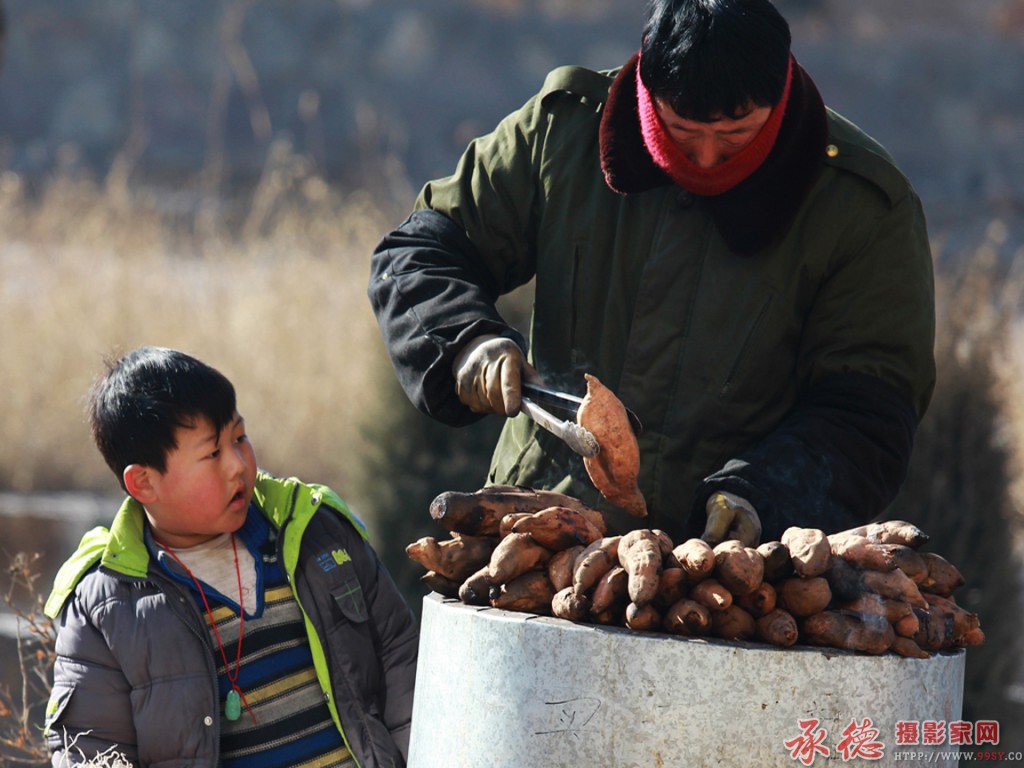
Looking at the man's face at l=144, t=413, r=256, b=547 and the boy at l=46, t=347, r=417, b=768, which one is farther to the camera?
the man's face at l=144, t=413, r=256, b=547

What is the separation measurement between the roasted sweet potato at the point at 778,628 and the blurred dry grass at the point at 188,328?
4697mm

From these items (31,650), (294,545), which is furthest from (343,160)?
(294,545)

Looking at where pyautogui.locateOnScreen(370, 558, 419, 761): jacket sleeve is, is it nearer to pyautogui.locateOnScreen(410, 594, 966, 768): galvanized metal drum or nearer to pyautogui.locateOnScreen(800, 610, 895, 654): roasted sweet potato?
pyautogui.locateOnScreen(410, 594, 966, 768): galvanized metal drum

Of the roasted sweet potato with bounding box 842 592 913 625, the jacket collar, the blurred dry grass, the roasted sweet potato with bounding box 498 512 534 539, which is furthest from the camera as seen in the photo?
the blurred dry grass

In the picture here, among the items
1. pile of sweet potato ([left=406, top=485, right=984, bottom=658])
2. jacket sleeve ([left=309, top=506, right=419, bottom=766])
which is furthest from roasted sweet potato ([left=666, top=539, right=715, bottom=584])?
jacket sleeve ([left=309, top=506, right=419, bottom=766])

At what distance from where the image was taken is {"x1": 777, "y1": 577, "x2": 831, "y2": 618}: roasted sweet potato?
6.77ft

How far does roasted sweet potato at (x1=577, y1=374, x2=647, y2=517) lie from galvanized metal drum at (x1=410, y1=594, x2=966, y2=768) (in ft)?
1.16

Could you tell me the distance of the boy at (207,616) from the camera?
256cm

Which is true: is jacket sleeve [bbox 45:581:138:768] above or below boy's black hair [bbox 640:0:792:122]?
below

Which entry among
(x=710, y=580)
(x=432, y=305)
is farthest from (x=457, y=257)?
(x=710, y=580)

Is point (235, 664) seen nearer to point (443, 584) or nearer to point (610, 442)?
point (443, 584)

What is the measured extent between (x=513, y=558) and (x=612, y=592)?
0.62 ft

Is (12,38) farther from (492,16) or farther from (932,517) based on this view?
(932,517)

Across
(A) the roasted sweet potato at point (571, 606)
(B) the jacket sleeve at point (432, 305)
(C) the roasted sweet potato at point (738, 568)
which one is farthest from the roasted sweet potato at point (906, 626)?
(B) the jacket sleeve at point (432, 305)
